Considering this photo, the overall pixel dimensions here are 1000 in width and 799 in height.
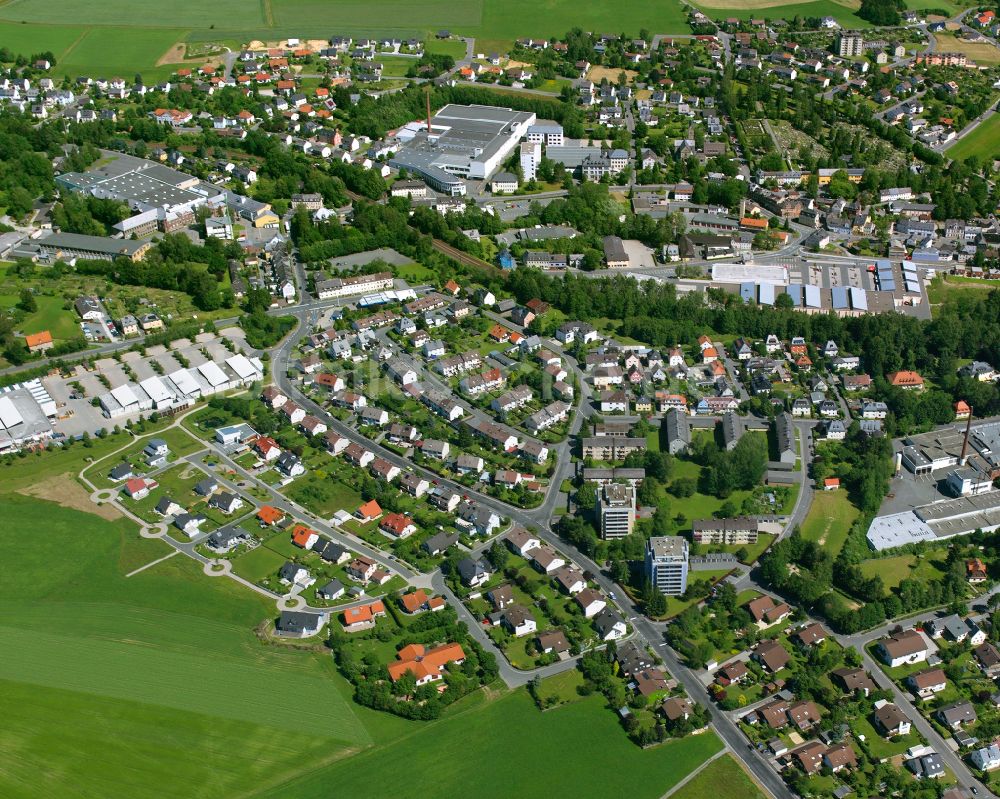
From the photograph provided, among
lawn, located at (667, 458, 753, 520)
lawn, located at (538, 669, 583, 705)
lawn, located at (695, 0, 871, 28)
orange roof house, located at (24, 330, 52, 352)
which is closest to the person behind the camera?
lawn, located at (538, 669, 583, 705)

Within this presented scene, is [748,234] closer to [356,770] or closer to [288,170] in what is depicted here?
[288,170]

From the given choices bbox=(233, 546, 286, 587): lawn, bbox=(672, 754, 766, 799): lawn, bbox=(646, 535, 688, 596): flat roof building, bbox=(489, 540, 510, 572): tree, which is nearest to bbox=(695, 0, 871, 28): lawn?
bbox=(646, 535, 688, 596): flat roof building

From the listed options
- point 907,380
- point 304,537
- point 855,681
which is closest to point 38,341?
point 304,537

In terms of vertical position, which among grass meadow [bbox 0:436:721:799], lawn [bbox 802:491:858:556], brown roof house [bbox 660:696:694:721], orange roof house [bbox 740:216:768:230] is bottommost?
grass meadow [bbox 0:436:721:799]

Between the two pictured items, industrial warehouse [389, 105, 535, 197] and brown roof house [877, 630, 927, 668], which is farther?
Result: industrial warehouse [389, 105, 535, 197]

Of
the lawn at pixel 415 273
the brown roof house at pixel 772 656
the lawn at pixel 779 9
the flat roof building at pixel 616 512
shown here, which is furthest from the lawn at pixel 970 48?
the brown roof house at pixel 772 656

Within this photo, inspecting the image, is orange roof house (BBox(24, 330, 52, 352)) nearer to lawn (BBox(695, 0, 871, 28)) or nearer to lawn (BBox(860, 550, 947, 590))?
lawn (BBox(860, 550, 947, 590))

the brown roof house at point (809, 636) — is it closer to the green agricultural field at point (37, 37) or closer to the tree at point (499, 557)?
the tree at point (499, 557)
